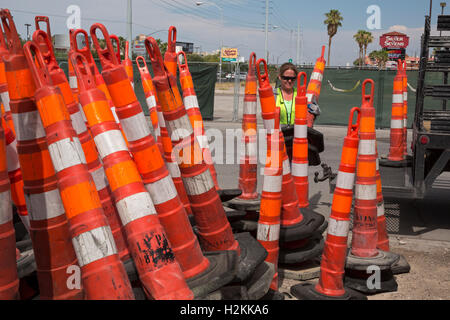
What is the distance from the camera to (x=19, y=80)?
2.43 metres

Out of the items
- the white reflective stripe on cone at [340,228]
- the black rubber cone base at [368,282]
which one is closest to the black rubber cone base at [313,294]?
the black rubber cone base at [368,282]

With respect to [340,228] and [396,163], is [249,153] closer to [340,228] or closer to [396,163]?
[340,228]

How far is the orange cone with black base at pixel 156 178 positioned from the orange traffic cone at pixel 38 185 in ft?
1.48

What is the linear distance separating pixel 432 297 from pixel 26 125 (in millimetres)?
3682

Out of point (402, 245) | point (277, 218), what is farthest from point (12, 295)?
point (402, 245)

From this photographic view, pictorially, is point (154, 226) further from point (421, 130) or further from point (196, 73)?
point (196, 73)

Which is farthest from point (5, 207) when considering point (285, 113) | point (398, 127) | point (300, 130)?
point (398, 127)

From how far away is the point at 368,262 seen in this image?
4.22m

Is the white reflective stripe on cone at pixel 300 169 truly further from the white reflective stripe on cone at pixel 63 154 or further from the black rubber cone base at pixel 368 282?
the white reflective stripe on cone at pixel 63 154

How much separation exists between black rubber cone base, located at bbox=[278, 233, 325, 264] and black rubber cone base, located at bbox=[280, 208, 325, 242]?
0.13m

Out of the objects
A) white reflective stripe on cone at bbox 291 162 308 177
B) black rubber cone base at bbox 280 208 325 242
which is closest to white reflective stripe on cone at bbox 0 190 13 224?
black rubber cone base at bbox 280 208 325 242

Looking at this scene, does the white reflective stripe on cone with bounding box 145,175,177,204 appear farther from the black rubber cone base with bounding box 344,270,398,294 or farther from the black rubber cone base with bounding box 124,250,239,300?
the black rubber cone base with bounding box 344,270,398,294

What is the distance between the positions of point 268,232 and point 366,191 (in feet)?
3.42

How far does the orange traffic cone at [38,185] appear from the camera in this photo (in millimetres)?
2441
